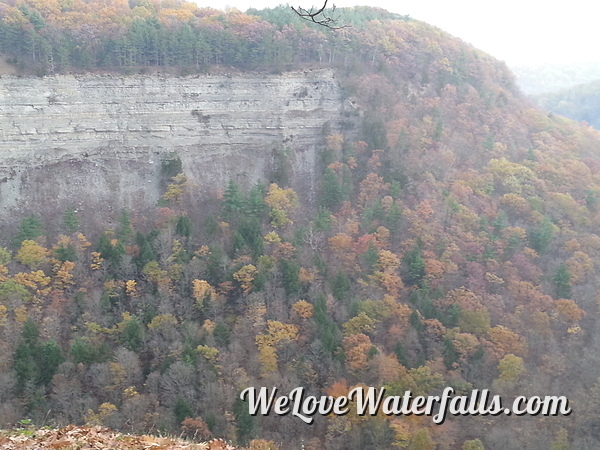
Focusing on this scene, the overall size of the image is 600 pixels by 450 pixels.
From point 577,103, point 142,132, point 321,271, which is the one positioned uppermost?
point 577,103

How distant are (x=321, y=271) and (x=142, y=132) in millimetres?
19229

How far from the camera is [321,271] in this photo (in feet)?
108

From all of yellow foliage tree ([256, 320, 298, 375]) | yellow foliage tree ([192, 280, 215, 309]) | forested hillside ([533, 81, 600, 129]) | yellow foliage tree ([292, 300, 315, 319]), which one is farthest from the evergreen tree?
forested hillside ([533, 81, 600, 129])

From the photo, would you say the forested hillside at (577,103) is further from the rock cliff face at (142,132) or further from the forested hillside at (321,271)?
the rock cliff face at (142,132)

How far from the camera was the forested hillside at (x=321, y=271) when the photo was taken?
26.0m

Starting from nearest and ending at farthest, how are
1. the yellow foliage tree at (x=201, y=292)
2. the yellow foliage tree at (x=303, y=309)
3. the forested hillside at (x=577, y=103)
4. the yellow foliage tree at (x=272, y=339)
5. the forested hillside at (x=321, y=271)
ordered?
1. the forested hillside at (x=321, y=271)
2. the yellow foliage tree at (x=272, y=339)
3. the yellow foliage tree at (x=303, y=309)
4. the yellow foliage tree at (x=201, y=292)
5. the forested hillside at (x=577, y=103)

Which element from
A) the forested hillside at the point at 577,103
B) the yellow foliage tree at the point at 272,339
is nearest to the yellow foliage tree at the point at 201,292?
the yellow foliage tree at the point at 272,339

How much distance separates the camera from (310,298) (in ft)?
105

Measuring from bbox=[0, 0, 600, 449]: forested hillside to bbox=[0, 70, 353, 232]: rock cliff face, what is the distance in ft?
4.88

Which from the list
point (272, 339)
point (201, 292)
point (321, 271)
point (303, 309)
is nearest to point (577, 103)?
point (321, 271)

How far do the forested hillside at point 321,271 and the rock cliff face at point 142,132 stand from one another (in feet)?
4.88

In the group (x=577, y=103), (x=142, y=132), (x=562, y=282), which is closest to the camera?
(x=562, y=282)

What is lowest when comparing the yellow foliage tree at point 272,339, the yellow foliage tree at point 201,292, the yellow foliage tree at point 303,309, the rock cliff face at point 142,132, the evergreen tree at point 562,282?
the yellow foliage tree at point 272,339

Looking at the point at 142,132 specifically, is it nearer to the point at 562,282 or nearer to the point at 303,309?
the point at 303,309
